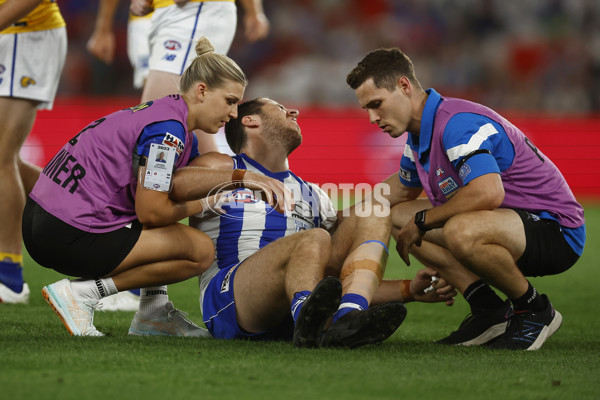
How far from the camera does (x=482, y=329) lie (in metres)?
4.07

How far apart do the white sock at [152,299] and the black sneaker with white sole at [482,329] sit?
4.34 feet

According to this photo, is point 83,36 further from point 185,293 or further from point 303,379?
point 303,379

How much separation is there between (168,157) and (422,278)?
1349 mm

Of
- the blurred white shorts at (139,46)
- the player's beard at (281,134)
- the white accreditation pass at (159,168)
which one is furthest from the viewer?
the blurred white shorts at (139,46)

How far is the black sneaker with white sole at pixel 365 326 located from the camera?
3.27 meters

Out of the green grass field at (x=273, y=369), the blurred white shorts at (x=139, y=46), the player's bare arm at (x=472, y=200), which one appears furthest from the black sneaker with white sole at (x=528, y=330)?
the blurred white shorts at (x=139, y=46)

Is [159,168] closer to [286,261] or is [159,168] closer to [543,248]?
[286,261]

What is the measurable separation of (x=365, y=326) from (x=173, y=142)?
1149 mm

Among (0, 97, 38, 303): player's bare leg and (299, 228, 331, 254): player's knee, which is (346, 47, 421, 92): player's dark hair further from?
(0, 97, 38, 303): player's bare leg

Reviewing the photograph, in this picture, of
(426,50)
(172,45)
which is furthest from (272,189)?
(426,50)

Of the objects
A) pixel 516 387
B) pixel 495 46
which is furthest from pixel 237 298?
pixel 495 46

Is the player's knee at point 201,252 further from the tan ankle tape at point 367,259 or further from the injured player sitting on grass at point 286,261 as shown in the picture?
the tan ankle tape at point 367,259

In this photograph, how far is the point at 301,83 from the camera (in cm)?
1416

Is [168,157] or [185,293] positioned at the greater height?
[168,157]
